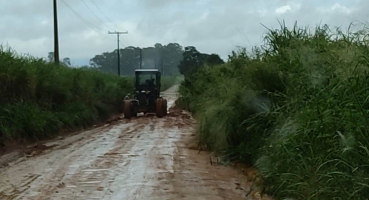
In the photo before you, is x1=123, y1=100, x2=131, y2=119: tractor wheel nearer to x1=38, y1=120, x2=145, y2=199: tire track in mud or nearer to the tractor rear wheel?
the tractor rear wheel

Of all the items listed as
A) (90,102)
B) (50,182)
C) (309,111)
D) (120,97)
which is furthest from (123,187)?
(120,97)

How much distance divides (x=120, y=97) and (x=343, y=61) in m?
31.4

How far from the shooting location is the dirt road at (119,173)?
981cm

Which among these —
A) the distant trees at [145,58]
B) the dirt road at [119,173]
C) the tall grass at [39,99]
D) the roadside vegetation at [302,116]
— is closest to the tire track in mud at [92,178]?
the dirt road at [119,173]

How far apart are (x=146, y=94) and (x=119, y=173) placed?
1855 cm

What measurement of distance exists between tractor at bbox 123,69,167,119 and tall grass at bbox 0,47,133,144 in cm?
193

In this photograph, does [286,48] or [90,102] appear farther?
[90,102]

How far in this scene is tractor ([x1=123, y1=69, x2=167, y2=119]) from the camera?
3014 cm

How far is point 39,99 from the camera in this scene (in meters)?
21.3

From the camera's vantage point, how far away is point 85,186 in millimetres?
10336

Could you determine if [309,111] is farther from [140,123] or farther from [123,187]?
[140,123]

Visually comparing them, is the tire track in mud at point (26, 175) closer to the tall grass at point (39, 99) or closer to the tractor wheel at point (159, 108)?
the tall grass at point (39, 99)

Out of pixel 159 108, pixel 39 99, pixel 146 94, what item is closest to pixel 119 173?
pixel 39 99

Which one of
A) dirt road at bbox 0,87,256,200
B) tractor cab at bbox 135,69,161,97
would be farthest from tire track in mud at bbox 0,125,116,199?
tractor cab at bbox 135,69,161,97
